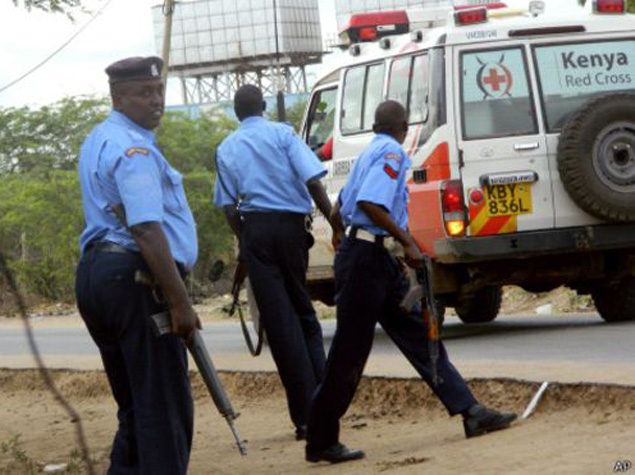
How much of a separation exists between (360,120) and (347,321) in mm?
5484

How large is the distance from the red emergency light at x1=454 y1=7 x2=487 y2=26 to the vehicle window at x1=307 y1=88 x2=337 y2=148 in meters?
1.77

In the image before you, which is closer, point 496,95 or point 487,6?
point 496,95

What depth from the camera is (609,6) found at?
503 inches

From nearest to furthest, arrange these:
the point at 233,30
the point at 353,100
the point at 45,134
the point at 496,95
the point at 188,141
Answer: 1. the point at 496,95
2. the point at 353,100
3. the point at 188,141
4. the point at 45,134
5. the point at 233,30

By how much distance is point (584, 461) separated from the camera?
22.5ft

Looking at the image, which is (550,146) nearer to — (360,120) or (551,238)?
(551,238)

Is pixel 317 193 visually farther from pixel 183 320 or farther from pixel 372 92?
pixel 372 92

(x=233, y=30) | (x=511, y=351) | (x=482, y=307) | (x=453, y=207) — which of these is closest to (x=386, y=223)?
(x=511, y=351)

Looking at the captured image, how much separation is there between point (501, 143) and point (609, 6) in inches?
62.5

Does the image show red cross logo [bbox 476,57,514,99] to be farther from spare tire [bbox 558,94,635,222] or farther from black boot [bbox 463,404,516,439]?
black boot [bbox 463,404,516,439]

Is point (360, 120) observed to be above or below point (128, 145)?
below

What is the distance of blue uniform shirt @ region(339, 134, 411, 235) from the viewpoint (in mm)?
7898

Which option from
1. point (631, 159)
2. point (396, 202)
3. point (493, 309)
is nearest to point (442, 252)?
point (631, 159)

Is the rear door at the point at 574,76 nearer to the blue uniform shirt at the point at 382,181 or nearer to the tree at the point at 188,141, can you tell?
the blue uniform shirt at the point at 382,181
